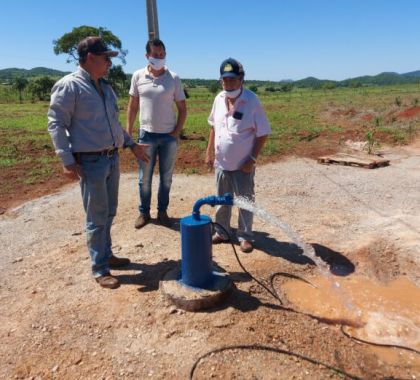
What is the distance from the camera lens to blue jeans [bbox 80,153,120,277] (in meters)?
3.06

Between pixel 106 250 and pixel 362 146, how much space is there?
8.14 metres

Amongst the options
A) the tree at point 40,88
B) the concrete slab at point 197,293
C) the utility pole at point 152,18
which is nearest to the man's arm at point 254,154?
the concrete slab at point 197,293

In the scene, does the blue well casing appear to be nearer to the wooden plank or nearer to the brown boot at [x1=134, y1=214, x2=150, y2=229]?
the brown boot at [x1=134, y1=214, x2=150, y2=229]

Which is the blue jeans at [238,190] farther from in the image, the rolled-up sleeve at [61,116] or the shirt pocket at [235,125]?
the rolled-up sleeve at [61,116]

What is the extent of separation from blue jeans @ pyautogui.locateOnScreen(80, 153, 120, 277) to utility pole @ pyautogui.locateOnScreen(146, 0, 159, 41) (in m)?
3.24

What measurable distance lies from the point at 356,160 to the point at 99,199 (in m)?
6.18

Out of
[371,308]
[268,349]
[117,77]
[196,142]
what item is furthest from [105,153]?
[117,77]

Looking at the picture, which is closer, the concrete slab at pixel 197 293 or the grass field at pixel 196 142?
the concrete slab at pixel 197 293

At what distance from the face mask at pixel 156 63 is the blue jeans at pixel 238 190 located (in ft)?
3.97

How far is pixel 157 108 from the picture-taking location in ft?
13.5

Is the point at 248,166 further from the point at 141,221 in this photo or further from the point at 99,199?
the point at 141,221

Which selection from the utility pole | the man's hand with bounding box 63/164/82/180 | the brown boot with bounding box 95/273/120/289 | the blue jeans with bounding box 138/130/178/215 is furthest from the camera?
the utility pole

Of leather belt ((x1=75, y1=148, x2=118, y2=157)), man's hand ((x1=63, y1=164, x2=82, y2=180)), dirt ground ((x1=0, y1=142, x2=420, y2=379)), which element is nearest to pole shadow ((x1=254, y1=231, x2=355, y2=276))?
dirt ground ((x1=0, y1=142, x2=420, y2=379))

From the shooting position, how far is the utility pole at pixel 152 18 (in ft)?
18.9
